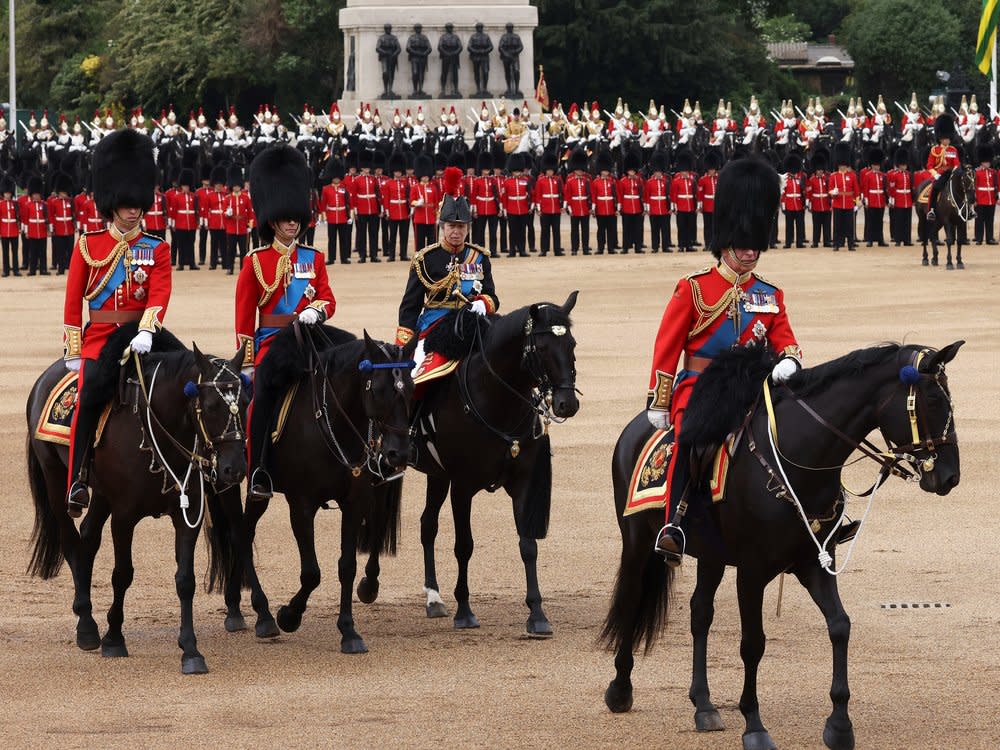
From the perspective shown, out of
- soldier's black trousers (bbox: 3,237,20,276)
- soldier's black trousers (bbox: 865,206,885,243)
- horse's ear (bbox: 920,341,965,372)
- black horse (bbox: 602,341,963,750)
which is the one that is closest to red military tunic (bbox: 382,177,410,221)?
soldier's black trousers (bbox: 3,237,20,276)

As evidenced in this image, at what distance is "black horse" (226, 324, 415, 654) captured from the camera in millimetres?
8047

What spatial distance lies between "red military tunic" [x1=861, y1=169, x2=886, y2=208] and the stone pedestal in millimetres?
9636

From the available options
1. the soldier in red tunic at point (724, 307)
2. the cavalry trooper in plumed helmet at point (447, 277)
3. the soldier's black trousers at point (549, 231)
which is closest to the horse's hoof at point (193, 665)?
the soldier in red tunic at point (724, 307)

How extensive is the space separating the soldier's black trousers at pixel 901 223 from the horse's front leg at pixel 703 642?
22.7m

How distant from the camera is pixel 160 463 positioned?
8.08 meters

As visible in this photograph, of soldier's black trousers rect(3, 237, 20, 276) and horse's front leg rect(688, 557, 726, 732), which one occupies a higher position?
soldier's black trousers rect(3, 237, 20, 276)

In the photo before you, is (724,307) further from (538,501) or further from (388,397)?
(538,501)

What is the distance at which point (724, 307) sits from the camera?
7027mm

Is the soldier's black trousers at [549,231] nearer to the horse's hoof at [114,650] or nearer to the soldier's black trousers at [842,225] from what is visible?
the soldier's black trousers at [842,225]

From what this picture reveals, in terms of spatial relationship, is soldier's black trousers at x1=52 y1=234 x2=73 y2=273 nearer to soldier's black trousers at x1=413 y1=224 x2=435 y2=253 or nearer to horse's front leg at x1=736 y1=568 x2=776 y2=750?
soldier's black trousers at x1=413 y1=224 x2=435 y2=253

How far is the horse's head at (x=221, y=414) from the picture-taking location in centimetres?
766

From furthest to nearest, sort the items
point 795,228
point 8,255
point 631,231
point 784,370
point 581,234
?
point 581,234 < point 795,228 < point 631,231 < point 8,255 < point 784,370

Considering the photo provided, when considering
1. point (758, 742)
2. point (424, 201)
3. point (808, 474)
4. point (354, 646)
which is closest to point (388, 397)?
point (354, 646)

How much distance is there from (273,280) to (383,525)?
1249 millimetres
